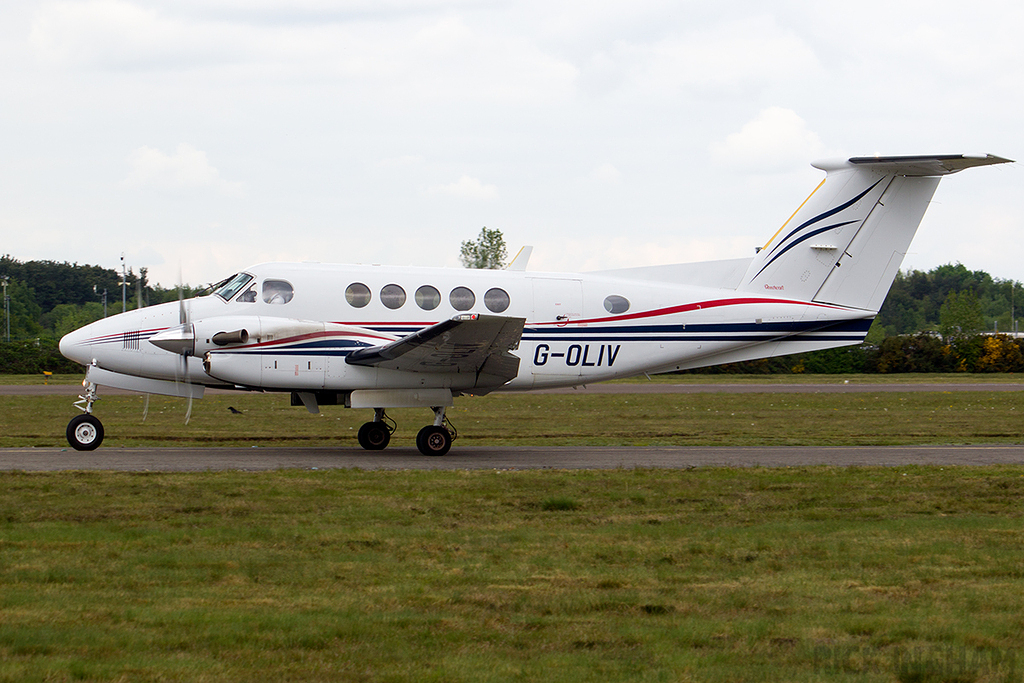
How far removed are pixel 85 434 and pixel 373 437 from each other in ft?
17.0

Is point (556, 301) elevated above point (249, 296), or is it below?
above

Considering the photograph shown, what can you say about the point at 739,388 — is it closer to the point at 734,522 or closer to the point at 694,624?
the point at 734,522

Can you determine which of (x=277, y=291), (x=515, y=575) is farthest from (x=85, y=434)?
→ (x=515, y=575)

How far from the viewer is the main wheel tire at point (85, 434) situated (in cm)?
1636

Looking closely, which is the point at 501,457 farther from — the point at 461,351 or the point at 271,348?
the point at 271,348

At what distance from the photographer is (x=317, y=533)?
945 cm

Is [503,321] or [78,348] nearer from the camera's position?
[503,321]

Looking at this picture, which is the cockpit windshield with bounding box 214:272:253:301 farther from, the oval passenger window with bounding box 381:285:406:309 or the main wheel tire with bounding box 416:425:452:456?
the main wheel tire with bounding box 416:425:452:456

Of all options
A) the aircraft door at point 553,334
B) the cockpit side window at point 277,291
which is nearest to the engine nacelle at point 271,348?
the cockpit side window at point 277,291

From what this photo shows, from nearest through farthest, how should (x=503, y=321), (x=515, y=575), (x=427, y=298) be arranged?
(x=515, y=575) → (x=503, y=321) → (x=427, y=298)

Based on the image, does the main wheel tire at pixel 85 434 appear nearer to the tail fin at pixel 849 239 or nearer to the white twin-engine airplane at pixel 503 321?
the white twin-engine airplane at pixel 503 321

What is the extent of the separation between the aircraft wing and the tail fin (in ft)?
18.1

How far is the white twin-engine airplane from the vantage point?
16359 mm

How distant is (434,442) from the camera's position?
17.0 m
